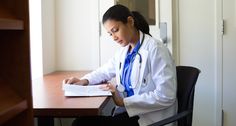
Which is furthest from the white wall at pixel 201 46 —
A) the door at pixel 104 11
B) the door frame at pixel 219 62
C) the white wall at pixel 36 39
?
the white wall at pixel 36 39

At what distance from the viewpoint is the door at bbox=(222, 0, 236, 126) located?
8.64ft

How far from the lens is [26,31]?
0.92 meters

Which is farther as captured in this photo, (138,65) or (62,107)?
(138,65)

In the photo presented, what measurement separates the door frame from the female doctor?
0.98 m

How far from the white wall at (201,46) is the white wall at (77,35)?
0.71 meters

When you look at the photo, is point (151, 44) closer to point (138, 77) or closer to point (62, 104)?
point (138, 77)

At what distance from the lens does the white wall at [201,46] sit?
2705 mm

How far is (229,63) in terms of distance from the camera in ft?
8.85

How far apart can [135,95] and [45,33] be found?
1.24m

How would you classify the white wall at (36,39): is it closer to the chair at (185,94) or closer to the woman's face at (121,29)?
the woman's face at (121,29)

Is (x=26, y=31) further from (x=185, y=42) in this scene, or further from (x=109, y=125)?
(x=185, y=42)

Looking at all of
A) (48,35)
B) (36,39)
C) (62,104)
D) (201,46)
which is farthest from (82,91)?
(201,46)

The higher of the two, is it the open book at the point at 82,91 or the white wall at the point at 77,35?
the white wall at the point at 77,35

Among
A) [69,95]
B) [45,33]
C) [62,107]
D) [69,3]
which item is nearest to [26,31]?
[62,107]
